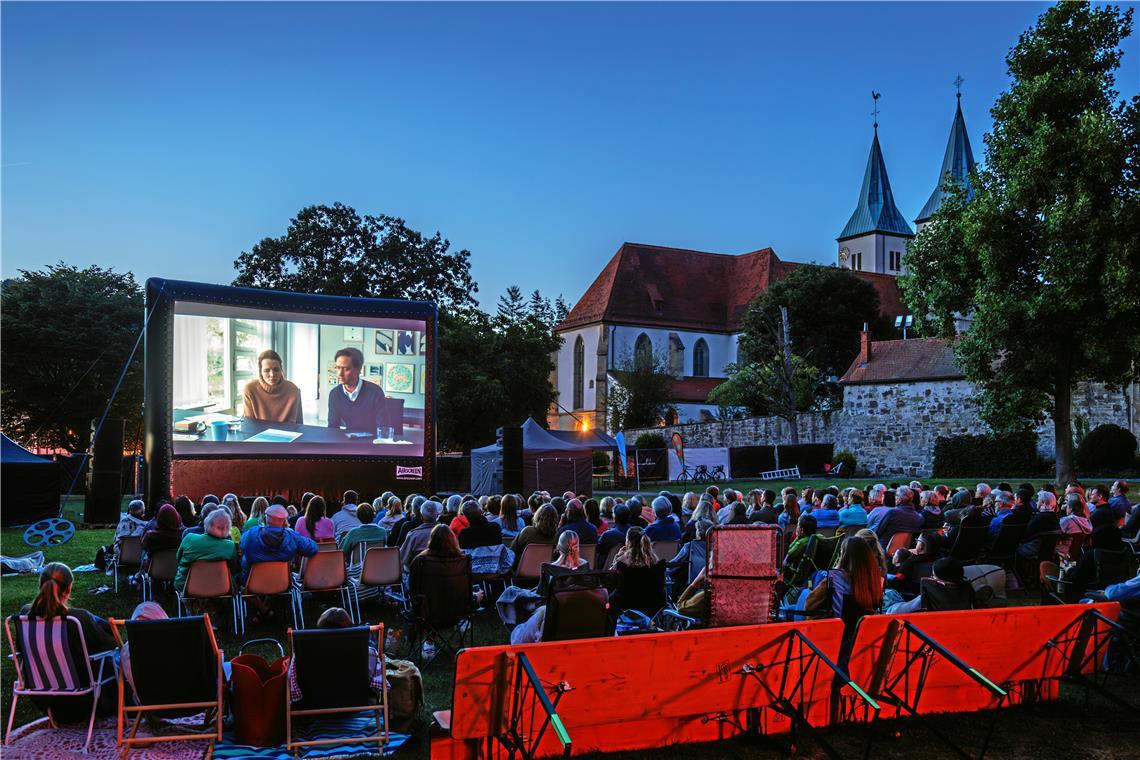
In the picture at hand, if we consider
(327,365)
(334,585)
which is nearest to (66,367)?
(327,365)

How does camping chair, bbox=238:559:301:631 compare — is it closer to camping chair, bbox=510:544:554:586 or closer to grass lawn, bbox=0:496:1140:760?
grass lawn, bbox=0:496:1140:760

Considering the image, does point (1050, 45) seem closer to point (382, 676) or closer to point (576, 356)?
point (382, 676)

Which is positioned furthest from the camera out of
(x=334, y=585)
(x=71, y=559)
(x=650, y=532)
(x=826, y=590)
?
(x=71, y=559)

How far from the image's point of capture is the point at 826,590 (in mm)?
6230

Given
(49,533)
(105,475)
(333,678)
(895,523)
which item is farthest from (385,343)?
(333,678)

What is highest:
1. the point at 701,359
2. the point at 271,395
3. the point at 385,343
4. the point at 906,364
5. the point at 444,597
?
the point at 701,359

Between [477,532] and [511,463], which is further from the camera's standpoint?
[511,463]

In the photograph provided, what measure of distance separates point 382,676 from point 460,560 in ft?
6.71

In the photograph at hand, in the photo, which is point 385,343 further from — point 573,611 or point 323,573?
point 573,611

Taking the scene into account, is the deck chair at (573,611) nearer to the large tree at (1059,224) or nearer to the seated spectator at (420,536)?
the seated spectator at (420,536)

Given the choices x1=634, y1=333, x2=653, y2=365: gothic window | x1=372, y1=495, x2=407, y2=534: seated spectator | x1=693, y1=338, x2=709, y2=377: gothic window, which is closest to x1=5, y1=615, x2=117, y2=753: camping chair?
x1=372, y1=495, x2=407, y2=534: seated spectator

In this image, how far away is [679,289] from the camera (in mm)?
62594

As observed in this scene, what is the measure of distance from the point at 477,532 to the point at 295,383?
9.00 m

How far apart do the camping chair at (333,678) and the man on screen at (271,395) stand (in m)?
12.1
